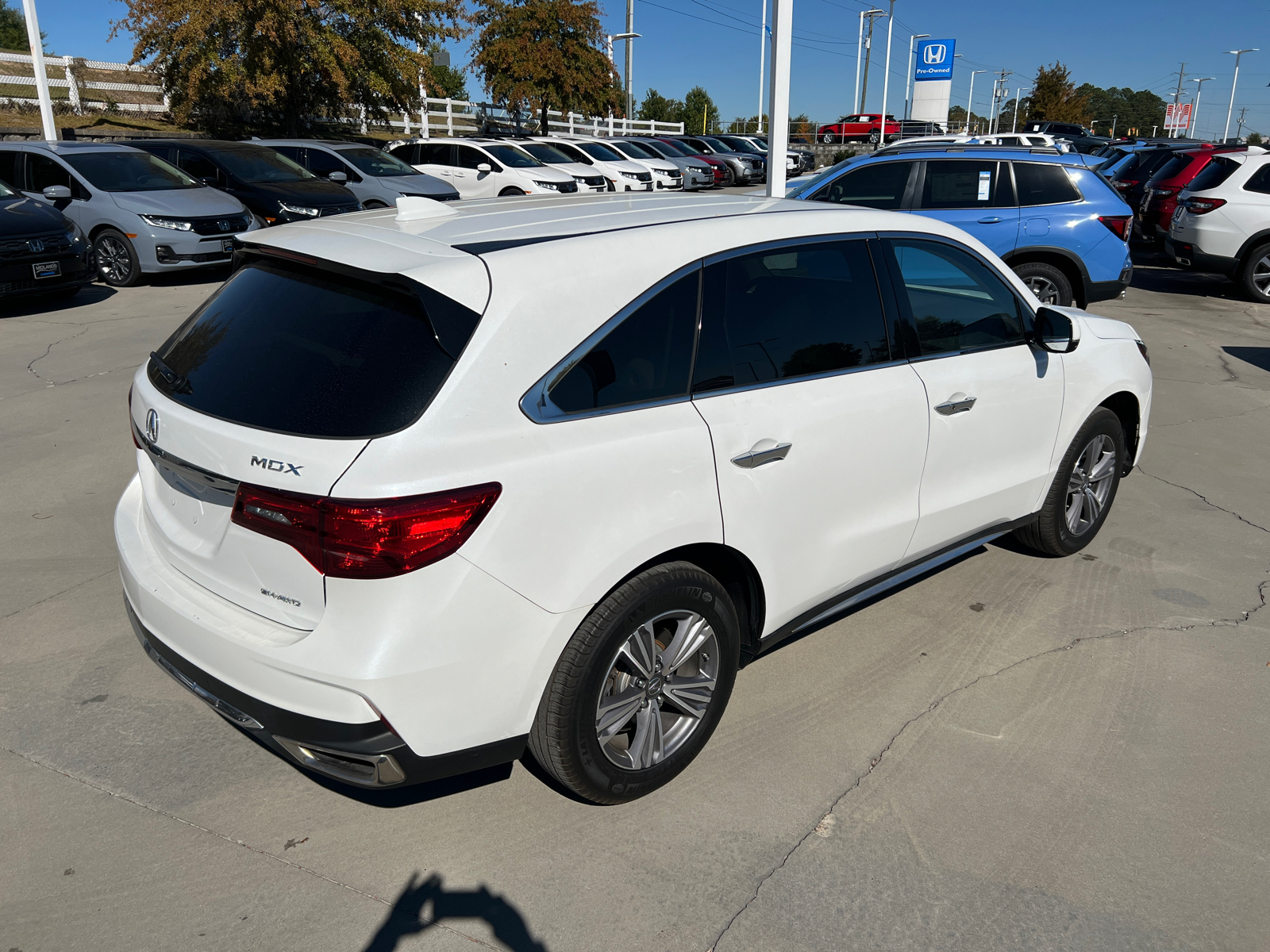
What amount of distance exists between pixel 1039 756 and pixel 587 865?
159cm

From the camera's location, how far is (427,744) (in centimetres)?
245

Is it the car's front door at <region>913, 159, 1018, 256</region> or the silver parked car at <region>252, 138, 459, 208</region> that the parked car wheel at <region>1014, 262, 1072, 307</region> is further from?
the silver parked car at <region>252, 138, 459, 208</region>

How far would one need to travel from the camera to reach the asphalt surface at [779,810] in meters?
2.58

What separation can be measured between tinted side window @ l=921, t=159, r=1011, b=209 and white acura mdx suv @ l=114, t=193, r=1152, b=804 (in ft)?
22.6

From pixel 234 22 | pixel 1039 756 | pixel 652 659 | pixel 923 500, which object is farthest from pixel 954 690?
pixel 234 22

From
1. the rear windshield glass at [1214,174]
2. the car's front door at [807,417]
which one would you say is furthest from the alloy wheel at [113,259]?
the rear windshield glass at [1214,174]

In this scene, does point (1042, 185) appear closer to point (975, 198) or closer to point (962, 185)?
point (975, 198)

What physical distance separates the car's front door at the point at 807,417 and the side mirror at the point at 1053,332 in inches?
34.9

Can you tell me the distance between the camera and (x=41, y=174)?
40.5ft

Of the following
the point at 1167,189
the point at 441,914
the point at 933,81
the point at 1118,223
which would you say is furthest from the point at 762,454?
the point at 933,81

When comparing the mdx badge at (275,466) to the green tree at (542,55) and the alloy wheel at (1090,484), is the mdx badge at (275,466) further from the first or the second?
the green tree at (542,55)

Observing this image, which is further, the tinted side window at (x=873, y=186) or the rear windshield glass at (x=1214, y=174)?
the rear windshield glass at (x=1214, y=174)

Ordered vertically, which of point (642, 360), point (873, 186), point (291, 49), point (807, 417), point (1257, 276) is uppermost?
point (291, 49)

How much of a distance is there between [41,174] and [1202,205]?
588 inches
